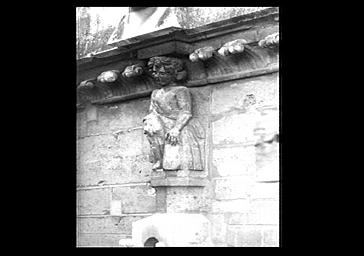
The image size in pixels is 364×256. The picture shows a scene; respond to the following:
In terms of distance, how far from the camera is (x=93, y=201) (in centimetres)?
674

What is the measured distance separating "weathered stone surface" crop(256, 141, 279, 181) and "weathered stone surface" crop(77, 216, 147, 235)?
4.31ft

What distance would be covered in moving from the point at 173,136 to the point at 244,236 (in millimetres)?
831

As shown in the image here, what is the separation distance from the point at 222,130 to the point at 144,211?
41.7 inches

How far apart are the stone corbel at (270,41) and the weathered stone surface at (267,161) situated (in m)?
0.64

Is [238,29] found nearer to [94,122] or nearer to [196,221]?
[196,221]

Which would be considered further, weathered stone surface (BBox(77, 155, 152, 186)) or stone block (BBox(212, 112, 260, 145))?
weathered stone surface (BBox(77, 155, 152, 186))

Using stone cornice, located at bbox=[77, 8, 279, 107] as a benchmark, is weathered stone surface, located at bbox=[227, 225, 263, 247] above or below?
below

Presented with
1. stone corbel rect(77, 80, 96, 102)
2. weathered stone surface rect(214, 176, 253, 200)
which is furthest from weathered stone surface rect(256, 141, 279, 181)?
stone corbel rect(77, 80, 96, 102)

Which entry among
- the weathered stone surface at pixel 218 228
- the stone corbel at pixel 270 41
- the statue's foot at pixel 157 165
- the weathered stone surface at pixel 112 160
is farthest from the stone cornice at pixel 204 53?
the weathered stone surface at pixel 218 228

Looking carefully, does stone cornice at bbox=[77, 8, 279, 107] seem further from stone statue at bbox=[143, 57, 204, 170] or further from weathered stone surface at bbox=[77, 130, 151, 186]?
weathered stone surface at bbox=[77, 130, 151, 186]

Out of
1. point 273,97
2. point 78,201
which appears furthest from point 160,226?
point 78,201

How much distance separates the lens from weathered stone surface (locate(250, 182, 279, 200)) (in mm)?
5215

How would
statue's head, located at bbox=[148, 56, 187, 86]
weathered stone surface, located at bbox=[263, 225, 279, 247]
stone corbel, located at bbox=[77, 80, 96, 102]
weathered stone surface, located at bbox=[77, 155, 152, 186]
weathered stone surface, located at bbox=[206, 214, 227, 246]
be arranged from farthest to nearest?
stone corbel, located at bbox=[77, 80, 96, 102] < weathered stone surface, located at bbox=[77, 155, 152, 186] < statue's head, located at bbox=[148, 56, 187, 86] < weathered stone surface, located at bbox=[206, 214, 227, 246] < weathered stone surface, located at bbox=[263, 225, 279, 247]

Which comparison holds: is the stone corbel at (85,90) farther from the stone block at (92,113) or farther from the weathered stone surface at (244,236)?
the weathered stone surface at (244,236)
